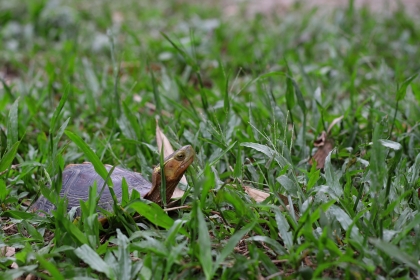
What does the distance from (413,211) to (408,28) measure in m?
3.08

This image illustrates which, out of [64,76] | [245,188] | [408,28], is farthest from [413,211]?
[408,28]

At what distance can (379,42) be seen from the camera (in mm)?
4277

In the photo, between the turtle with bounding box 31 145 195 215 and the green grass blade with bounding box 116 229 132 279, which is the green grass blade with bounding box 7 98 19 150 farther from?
the green grass blade with bounding box 116 229 132 279

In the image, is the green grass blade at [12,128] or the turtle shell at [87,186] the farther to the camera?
the green grass blade at [12,128]

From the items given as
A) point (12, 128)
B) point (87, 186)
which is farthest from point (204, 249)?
point (12, 128)

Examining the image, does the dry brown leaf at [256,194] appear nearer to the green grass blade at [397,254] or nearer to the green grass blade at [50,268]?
the green grass blade at [397,254]

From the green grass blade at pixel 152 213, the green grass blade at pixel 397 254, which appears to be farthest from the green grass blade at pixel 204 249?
the green grass blade at pixel 397 254

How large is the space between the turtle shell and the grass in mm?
71

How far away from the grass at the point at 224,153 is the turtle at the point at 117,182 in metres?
0.07

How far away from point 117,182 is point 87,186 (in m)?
0.12

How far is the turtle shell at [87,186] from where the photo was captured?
2.01m

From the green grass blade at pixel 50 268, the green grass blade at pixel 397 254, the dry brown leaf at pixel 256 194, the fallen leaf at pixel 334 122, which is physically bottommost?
the fallen leaf at pixel 334 122

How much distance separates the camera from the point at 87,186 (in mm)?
2066

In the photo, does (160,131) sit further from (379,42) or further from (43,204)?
(379,42)
